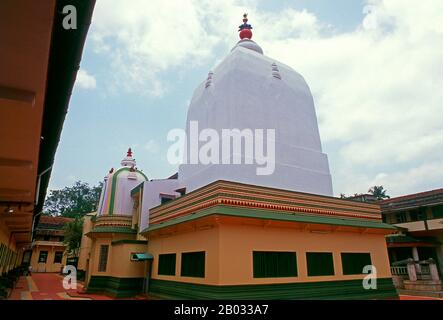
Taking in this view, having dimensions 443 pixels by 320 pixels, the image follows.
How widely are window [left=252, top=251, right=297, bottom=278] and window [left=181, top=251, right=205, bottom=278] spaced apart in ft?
6.66

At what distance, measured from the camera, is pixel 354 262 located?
46.3 ft

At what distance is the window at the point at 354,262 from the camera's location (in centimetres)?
1374

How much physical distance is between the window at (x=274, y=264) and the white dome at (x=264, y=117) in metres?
3.43

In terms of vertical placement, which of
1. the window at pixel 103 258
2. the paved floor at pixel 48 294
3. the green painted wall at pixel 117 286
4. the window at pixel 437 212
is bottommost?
the paved floor at pixel 48 294

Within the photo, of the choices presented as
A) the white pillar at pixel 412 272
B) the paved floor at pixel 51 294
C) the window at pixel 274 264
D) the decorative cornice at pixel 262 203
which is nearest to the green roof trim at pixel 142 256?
the decorative cornice at pixel 262 203

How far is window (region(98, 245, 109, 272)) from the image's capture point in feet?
61.3

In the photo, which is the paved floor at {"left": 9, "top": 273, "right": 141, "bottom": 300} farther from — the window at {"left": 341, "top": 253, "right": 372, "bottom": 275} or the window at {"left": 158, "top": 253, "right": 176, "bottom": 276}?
the window at {"left": 341, "top": 253, "right": 372, "bottom": 275}

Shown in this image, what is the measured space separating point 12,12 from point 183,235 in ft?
38.6

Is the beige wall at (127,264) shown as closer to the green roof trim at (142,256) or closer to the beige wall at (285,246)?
the green roof trim at (142,256)

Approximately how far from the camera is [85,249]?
30.5 meters

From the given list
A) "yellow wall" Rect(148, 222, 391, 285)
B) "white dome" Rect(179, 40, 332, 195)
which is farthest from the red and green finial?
"yellow wall" Rect(148, 222, 391, 285)
